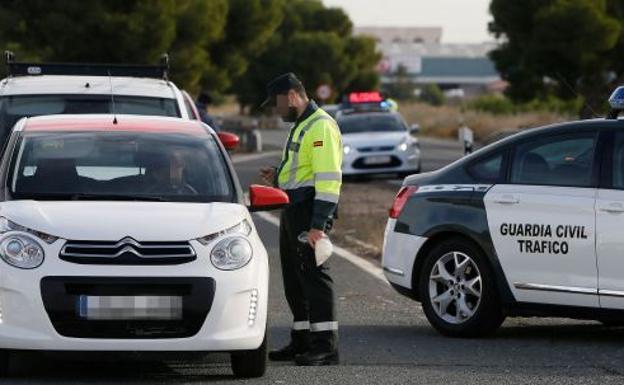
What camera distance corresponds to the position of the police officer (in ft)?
32.0

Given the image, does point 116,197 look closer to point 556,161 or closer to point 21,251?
point 21,251

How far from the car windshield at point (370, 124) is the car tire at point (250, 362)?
23184 millimetres

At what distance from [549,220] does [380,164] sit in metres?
21.1

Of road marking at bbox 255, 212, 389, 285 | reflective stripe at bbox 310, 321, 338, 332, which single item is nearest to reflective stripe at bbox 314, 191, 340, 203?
reflective stripe at bbox 310, 321, 338, 332

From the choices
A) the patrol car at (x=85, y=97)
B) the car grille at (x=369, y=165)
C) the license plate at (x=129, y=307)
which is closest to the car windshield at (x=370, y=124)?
the car grille at (x=369, y=165)

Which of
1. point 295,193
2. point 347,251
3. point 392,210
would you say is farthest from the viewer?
point 347,251

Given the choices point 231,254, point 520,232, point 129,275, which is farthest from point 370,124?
point 129,275

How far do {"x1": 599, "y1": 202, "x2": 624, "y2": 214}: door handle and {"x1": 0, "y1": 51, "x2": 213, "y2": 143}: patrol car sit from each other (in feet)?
13.8

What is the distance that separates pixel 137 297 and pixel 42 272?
0.49 metres

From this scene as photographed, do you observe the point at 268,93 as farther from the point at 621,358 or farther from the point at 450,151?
the point at 450,151

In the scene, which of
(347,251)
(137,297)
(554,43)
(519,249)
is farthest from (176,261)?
(554,43)

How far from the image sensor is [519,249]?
1073 cm

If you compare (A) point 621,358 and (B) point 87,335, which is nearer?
(B) point 87,335

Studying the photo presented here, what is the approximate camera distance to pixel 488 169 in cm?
1116
